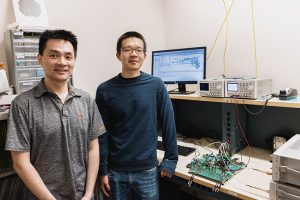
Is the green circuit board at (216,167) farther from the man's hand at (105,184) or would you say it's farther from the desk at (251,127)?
the man's hand at (105,184)

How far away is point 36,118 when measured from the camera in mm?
1099

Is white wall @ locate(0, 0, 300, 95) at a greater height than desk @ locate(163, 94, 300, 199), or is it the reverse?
white wall @ locate(0, 0, 300, 95)

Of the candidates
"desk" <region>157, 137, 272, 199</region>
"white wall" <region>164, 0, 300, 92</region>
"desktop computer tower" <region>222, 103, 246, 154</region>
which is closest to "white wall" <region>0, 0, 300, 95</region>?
"white wall" <region>164, 0, 300, 92</region>

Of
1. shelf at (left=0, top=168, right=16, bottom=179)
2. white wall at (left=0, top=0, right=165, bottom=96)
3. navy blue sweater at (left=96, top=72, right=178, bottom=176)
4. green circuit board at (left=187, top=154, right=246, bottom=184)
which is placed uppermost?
white wall at (left=0, top=0, right=165, bottom=96)

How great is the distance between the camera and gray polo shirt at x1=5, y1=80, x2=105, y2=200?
3.54 ft

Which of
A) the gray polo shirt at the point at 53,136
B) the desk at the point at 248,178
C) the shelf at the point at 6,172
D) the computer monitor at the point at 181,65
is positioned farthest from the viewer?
the computer monitor at the point at 181,65

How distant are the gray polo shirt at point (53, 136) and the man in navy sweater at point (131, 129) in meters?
0.25

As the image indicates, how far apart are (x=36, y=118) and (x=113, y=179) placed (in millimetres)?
605

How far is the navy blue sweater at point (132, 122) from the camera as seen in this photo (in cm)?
144

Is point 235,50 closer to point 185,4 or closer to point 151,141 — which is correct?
point 185,4

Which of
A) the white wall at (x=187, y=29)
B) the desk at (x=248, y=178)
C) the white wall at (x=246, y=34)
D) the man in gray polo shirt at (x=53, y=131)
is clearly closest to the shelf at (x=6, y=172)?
the man in gray polo shirt at (x=53, y=131)

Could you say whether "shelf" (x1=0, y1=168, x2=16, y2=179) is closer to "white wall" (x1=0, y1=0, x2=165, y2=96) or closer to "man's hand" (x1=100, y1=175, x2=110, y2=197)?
"man's hand" (x1=100, y1=175, x2=110, y2=197)

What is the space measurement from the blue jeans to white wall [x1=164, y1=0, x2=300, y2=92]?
1120mm

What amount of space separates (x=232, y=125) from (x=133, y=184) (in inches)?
32.7
